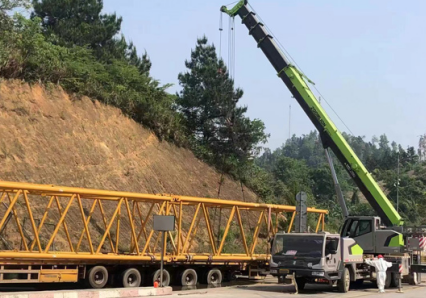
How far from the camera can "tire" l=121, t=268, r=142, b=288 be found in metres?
19.8

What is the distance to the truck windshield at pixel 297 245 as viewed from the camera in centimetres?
2047

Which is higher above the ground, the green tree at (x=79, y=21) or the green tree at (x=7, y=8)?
the green tree at (x=79, y=21)

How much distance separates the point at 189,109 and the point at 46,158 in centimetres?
1621

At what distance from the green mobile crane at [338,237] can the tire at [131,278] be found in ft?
16.3

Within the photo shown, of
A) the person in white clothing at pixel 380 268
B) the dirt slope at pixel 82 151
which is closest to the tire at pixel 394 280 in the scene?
the person in white clothing at pixel 380 268

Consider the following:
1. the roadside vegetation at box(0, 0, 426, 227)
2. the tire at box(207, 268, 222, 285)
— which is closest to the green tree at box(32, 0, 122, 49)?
the roadside vegetation at box(0, 0, 426, 227)

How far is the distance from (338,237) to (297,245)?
1.56 m

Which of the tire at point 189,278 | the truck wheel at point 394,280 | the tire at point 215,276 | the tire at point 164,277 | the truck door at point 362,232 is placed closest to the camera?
the tire at point 164,277

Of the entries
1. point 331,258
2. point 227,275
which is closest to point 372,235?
point 331,258

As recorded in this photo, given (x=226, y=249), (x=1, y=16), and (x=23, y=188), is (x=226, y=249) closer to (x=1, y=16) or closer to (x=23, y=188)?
(x=23, y=188)

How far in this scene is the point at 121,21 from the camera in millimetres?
46688

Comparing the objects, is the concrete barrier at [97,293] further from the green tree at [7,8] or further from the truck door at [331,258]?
the green tree at [7,8]

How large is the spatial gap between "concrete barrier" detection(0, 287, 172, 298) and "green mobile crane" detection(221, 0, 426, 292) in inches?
197

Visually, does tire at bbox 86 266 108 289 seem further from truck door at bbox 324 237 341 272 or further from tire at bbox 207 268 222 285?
truck door at bbox 324 237 341 272
